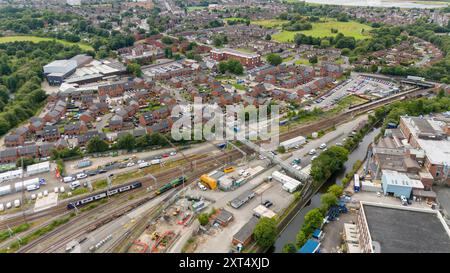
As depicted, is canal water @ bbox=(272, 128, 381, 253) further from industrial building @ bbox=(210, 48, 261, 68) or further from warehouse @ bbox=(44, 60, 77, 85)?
warehouse @ bbox=(44, 60, 77, 85)

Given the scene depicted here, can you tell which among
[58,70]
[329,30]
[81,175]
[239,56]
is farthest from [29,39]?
[329,30]

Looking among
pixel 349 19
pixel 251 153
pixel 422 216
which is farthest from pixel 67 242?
pixel 349 19

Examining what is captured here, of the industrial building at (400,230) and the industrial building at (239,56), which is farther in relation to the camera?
the industrial building at (239,56)

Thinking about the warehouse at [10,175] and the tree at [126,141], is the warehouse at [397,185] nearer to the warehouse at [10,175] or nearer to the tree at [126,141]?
the tree at [126,141]

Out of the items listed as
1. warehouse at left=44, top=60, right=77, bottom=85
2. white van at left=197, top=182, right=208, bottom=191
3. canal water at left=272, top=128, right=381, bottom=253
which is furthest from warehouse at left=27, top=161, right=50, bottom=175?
warehouse at left=44, top=60, right=77, bottom=85

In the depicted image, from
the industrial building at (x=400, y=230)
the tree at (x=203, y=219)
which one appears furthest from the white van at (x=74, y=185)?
the industrial building at (x=400, y=230)

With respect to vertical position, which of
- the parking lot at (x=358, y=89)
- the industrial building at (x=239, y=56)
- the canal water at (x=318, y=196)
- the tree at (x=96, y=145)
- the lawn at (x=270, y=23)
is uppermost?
the lawn at (x=270, y=23)
